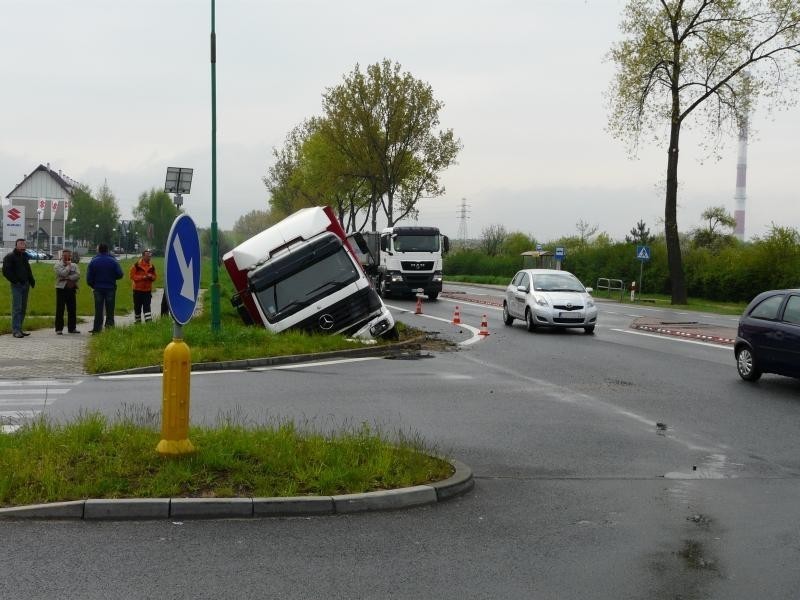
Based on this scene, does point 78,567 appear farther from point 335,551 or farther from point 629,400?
point 629,400

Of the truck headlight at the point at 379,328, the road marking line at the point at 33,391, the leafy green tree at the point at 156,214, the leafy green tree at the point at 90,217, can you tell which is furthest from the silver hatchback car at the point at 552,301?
the leafy green tree at the point at 156,214

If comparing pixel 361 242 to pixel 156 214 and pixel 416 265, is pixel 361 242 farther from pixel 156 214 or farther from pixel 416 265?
pixel 156 214

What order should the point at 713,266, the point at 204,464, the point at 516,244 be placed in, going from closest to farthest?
the point at 204,464 < the point at 713,266 < the point at 516,244

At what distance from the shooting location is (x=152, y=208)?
134750 millimetres

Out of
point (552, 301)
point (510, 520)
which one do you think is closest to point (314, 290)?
point (552, 301)

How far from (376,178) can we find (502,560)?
59.7 metres

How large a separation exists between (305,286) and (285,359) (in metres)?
3.21

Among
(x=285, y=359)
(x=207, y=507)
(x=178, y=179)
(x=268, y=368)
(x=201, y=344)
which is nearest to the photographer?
(x=207, y=507)

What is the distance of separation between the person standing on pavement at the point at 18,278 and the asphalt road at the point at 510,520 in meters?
6.23

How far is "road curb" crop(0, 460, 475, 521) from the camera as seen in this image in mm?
6211

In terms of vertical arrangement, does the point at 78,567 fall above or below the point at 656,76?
below

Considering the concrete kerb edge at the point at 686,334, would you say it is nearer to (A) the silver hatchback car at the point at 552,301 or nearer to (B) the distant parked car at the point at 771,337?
(A) the silver hatchback car at the point at 552,301

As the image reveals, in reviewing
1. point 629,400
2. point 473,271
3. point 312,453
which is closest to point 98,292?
point 629,400

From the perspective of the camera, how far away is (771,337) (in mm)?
13531
